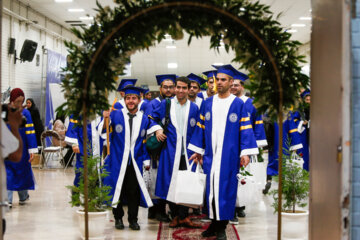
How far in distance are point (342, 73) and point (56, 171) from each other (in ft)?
34.3

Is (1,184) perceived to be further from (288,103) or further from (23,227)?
(23,227)

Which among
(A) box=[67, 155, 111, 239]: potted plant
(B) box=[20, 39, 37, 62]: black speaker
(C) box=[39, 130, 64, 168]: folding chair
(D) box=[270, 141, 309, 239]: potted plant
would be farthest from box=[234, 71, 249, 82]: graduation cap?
(B) box=[20, 39, 37, 62]: black speaker

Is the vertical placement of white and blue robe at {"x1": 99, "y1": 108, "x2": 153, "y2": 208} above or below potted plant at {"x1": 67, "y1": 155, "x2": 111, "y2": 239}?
above

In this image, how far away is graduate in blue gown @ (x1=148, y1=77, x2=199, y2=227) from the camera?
6.17 metres

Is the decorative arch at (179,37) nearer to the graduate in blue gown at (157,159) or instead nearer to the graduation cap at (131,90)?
the graduation cap at (131,90)

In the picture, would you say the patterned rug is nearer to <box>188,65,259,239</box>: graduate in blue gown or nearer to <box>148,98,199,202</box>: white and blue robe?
<box>188,65,259,239</box>: graduate in blue gown

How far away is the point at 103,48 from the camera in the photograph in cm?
342

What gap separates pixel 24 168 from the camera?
23.8 ft

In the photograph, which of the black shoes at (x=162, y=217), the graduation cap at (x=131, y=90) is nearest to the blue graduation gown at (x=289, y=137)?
the black shoes at (x=162, y=217)

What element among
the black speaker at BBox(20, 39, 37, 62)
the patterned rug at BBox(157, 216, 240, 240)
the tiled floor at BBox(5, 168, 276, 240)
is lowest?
the tiled floor at BBox(5, 168, 276, 240)

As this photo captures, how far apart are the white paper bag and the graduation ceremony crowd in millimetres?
51

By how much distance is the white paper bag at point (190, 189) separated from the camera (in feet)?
16.7

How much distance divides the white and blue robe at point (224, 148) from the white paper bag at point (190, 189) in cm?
12

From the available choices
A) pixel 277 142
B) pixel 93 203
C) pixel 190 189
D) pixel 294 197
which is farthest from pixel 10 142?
pixel 277 142
